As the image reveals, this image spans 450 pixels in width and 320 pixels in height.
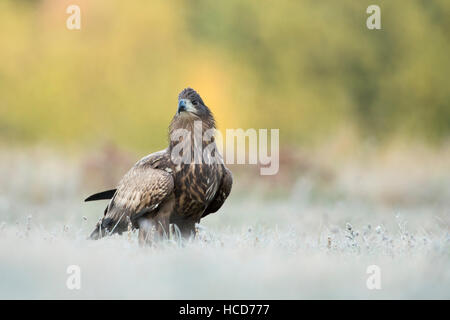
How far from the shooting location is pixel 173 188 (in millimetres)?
5445

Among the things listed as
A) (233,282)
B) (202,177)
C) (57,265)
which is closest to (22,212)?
(202,177)

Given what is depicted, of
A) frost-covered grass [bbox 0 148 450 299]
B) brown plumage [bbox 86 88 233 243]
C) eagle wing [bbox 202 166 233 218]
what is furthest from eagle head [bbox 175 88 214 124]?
frost-covered grass [bbox 0 148 450 299]

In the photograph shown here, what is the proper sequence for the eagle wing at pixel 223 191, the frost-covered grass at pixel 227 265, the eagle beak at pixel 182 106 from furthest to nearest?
the eagle wing at pixel 223 191
the eagle beak at pixel 182 106
the frost-covered grass at pixel 227 265

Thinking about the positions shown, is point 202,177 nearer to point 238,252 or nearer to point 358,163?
point 238,252

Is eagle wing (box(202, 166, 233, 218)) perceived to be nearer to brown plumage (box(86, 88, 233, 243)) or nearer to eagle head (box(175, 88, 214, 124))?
brown plumage (box(86, 88, 233, 243))

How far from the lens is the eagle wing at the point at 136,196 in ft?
17.6

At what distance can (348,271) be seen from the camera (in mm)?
3996

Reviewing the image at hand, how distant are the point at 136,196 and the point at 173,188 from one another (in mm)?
313

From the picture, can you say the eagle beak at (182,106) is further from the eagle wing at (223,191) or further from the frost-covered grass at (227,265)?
the frost-covered grass at (227,265)

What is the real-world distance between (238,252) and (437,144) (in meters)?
10.8

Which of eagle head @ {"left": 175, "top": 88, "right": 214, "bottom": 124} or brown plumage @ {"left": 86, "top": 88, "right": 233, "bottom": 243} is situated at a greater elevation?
eagle head @ {"left": 175, "top": 88, "right": 214, "bottom": 124}

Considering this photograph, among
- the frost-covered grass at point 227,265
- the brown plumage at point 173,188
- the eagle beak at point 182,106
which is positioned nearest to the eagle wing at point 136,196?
the brown plumage at point 173,188

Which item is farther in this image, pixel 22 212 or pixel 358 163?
pixel 358 163

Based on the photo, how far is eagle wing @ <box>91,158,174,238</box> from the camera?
17.6 ft
